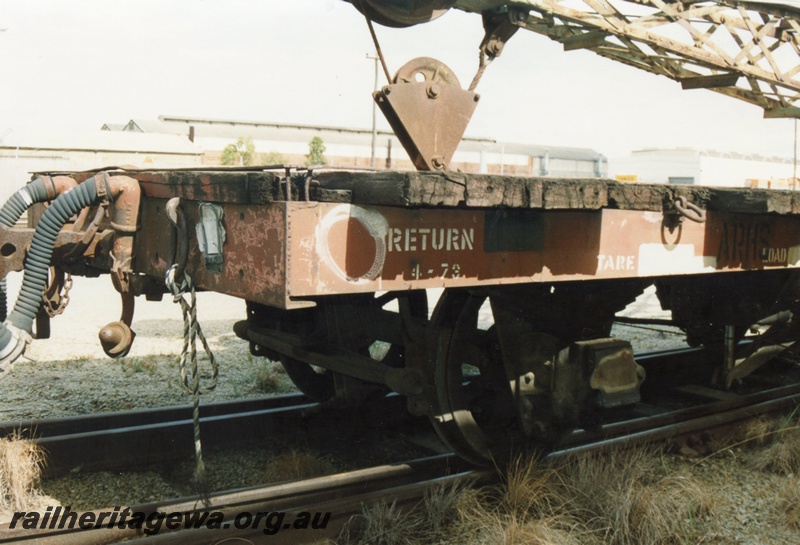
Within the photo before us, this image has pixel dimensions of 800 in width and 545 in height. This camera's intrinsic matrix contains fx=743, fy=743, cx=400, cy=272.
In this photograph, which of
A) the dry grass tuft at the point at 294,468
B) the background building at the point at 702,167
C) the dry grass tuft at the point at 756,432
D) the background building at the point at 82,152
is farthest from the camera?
the background building at the point at 702,167

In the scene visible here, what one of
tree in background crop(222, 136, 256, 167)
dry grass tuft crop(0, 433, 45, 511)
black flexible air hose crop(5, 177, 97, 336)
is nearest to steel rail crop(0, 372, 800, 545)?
dry grass tuft crop(0, 433, 45, 511)

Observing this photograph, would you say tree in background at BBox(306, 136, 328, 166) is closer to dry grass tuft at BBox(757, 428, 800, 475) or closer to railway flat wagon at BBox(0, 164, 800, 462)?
railway flat wagon at BBox(0, 164, 800, 462)

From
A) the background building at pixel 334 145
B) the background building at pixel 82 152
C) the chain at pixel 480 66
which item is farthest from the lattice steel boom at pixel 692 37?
the background building at pixel 334 145

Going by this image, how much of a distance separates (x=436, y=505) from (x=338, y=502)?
1.61ft

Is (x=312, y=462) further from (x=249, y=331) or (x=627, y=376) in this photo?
(x=627, y=376)

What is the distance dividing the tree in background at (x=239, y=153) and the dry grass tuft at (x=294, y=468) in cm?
3055

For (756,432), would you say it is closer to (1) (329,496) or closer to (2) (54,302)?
(1) (329,496)

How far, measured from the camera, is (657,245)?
377cm

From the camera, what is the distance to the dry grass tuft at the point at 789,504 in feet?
12.7

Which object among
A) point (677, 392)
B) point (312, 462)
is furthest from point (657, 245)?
point (677, 392)

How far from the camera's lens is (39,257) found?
3326 millimetres

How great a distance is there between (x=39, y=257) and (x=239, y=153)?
3231 centimetres

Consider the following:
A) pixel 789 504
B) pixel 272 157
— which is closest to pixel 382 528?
pixel 789 504

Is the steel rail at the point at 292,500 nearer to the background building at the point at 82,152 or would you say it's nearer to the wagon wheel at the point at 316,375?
the wagon wheel at the point at 316,375
